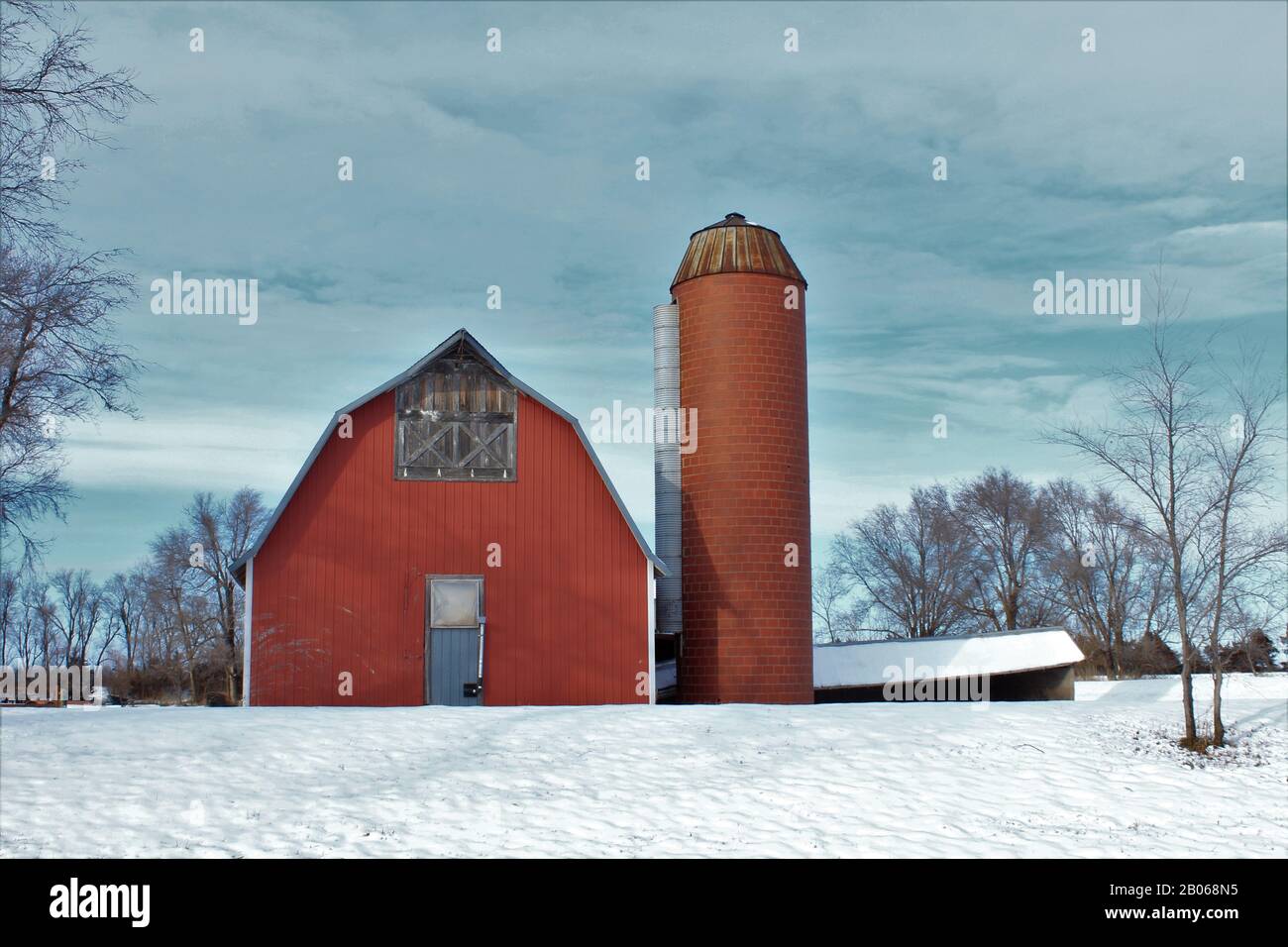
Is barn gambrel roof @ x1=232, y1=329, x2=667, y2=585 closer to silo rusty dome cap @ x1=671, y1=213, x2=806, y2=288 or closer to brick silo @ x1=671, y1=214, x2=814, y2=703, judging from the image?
brick silo @ x1=671, y1=214, x2=814, y2=703

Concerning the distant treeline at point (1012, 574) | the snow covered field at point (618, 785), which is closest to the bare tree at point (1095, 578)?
the distant treeline at point (1012, 574)

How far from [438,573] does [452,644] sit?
43.4 inches

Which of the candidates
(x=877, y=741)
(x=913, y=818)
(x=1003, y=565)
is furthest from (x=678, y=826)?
(x=1003, y=565)

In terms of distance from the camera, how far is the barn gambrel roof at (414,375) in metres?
18.5


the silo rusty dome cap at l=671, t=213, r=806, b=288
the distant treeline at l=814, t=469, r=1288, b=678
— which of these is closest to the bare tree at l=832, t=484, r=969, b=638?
the distant treeline at l=814, t=469, r=1288, b=678

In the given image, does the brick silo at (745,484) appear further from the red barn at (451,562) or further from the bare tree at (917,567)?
the bare tree at (917,567)

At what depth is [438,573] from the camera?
1869 cm

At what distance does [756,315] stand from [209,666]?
108 feet

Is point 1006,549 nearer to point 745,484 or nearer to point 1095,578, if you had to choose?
point 1095,578

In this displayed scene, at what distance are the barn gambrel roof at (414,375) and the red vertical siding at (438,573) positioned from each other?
16 centimetres

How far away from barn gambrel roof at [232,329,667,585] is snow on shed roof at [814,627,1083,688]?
7.43 meters

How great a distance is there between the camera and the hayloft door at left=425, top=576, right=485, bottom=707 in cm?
1858

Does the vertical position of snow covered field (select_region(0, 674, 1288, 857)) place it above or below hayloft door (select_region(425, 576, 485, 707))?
below

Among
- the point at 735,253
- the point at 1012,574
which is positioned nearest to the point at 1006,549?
the point at 1012,574
